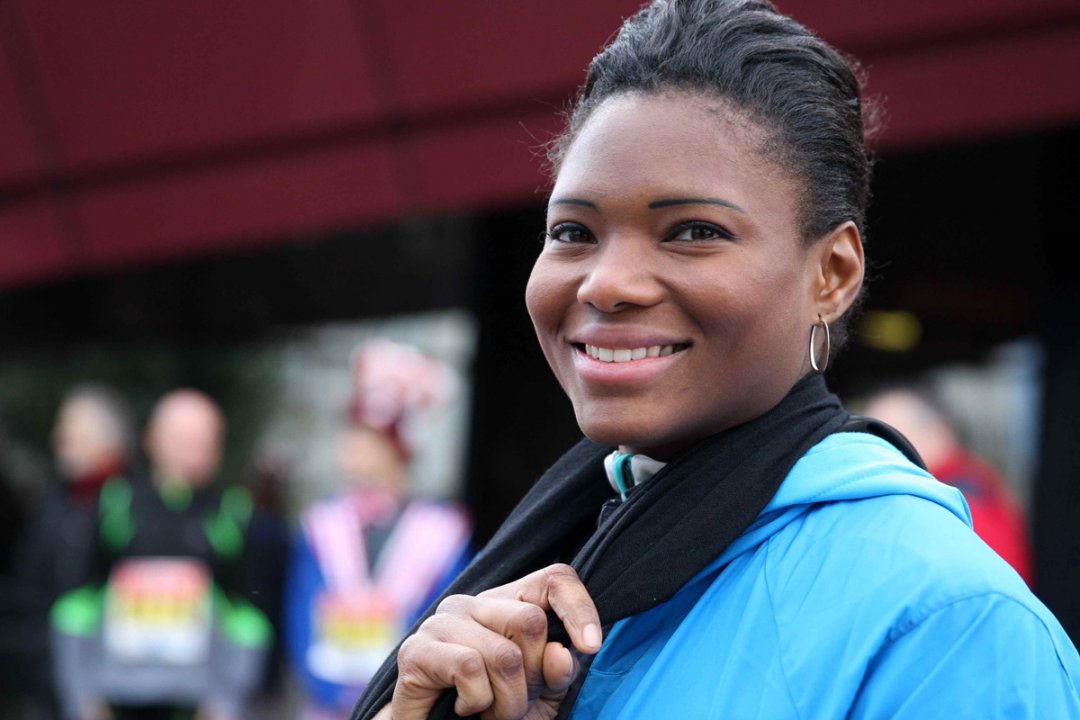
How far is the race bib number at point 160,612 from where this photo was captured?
20.1 ft

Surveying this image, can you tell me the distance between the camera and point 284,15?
5758mm

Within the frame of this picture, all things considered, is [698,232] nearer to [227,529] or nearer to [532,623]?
[532,623]

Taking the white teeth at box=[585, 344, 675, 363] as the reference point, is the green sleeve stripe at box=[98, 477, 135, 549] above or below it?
below

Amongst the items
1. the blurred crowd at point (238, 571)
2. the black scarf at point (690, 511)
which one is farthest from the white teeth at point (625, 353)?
the blurred crowd at point (238, 571)

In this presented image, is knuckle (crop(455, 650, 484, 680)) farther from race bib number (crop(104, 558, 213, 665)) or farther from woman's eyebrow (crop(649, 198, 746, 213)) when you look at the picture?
race bib number (crop(104, 558, 213, 665))

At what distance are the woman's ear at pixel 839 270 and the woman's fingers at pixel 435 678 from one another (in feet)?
1.88

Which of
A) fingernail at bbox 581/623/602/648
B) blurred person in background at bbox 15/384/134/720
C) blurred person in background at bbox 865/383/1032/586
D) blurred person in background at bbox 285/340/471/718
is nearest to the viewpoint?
fingernail at bbox 581/623/602/648

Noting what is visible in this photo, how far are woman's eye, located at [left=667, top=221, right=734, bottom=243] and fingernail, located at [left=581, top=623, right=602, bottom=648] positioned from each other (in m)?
0.43

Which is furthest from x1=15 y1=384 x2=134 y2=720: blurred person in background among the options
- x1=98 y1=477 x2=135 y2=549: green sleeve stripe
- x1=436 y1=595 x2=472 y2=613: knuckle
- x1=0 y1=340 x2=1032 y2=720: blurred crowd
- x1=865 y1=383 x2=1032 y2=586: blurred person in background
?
x1=436 y1=595 x2=472 y2=613: knuckle

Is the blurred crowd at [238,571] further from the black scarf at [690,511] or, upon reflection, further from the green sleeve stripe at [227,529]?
the black scarf at [690,511]

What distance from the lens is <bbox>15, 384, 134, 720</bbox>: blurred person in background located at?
657 cm

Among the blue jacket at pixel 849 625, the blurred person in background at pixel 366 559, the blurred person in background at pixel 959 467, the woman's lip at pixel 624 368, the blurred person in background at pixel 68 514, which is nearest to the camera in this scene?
the blue jacket at pixel 849 625

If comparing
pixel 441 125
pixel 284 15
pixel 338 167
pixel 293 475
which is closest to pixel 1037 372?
pixel 441 125

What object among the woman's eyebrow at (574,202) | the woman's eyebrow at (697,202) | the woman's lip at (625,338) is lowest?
the woman's lip at (625,338)
